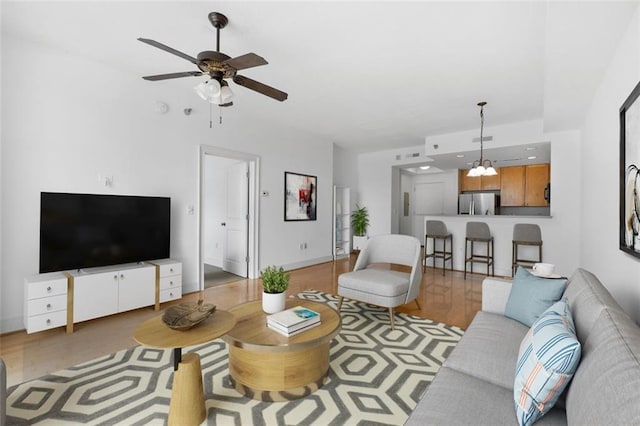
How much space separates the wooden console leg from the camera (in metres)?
1.52

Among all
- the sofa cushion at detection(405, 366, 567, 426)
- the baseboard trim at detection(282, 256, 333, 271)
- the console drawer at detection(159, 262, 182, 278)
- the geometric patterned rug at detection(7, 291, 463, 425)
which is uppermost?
the console drawer at detection(159, 262, 182, 278)

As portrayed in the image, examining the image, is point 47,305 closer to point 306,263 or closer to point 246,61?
point 246,61

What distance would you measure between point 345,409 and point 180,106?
12.9ft

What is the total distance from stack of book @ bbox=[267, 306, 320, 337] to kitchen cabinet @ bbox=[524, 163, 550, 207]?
6.84 meters

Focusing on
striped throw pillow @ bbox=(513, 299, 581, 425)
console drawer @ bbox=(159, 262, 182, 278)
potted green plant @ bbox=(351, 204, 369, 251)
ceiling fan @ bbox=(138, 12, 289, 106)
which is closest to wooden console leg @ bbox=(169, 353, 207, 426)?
striped throw pillow @ bbox=(513, 299, 581, 425)

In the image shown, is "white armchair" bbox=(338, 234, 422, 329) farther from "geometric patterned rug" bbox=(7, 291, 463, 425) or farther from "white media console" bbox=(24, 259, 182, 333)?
"white media console" bbox=(24, 259, 182, 333)

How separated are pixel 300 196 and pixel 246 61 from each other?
148 inches

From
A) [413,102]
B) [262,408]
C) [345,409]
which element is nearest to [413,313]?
[345,409]

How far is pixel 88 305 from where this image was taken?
2.86 meters

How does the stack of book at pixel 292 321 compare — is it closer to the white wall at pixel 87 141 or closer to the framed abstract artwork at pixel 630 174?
the framed abstract artwork at pixel 630 174

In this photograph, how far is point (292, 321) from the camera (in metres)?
1.92

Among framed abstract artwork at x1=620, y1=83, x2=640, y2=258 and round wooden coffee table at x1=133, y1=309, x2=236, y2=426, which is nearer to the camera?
round wooden coffee table at x1=133, y1=309, x2=236, y2=426

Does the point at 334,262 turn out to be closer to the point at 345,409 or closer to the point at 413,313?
the point at 413,313

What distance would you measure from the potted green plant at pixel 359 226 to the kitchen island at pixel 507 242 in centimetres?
183
